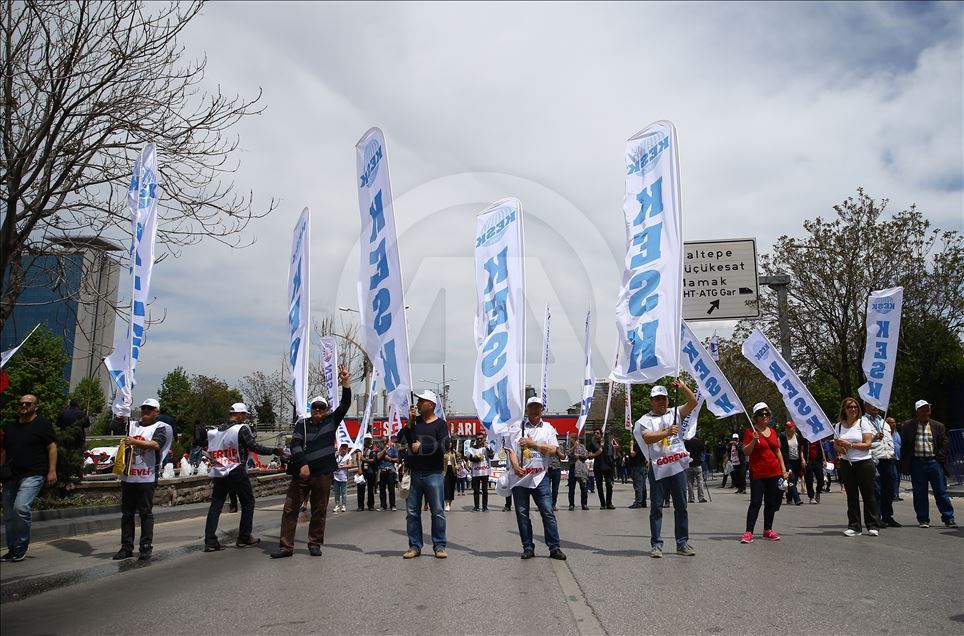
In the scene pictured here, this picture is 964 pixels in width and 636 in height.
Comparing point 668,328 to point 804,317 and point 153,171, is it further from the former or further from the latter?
point 804,317

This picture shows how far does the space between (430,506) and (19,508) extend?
4.51m

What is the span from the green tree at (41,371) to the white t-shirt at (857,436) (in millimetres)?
48524

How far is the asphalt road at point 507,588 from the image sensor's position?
494cm

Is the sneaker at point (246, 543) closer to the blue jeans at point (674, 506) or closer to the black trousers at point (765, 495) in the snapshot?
the blue jeans at point (674, 506)

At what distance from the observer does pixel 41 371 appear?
159ft

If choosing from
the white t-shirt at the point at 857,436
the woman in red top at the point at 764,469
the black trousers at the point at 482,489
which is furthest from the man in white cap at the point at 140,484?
the black trousers at the point at 482,489

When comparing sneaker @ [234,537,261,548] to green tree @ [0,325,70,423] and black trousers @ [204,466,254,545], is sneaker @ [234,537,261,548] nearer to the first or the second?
black trousers @ [204,466,254,545]

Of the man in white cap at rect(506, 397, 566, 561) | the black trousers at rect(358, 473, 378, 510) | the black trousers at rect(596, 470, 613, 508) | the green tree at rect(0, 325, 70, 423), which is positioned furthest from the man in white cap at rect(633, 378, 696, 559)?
the green tree at rect(0, 325, 70, 423)

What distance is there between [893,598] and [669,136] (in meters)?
6.16

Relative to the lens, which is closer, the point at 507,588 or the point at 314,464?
the point at 507,588

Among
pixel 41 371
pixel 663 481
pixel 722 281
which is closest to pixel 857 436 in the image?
pixel 663 481

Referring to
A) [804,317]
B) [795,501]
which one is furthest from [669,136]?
[804,317]

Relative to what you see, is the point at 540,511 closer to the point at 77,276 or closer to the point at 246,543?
the point at 246,543

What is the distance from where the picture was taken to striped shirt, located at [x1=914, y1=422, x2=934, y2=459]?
10.8 m
